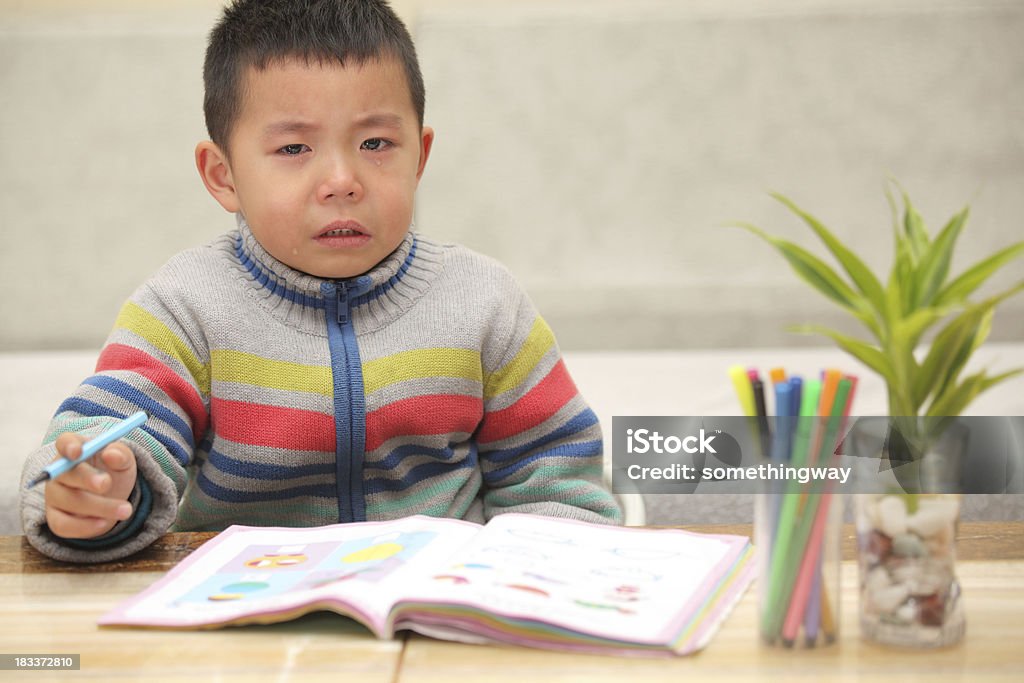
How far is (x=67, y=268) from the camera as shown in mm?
2090

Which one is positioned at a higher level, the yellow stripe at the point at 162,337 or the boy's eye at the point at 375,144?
the boy's eye at the point at 375,144

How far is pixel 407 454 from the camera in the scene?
1096 millimetres

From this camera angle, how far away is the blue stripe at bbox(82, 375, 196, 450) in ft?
3.15

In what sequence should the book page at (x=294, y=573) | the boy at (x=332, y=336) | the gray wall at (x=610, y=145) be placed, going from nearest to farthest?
the book page at (x=294, y=573) < the boy at (x=332, y=336) < the gray wall at (x=610, y=145)

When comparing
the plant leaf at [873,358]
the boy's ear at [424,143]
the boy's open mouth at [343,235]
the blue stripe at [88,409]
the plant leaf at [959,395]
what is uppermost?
the boy's ear at [424,143]

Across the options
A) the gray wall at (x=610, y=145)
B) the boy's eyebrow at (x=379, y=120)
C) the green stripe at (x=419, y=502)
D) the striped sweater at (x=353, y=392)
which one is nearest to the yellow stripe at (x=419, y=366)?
the striped sweater at (x=353, y=392)

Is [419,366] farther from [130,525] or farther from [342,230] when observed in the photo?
[130,525]

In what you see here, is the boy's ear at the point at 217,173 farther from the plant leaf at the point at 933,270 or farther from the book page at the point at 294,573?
the plant leaf at the point at 933,270

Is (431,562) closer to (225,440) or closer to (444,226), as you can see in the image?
(225,440)

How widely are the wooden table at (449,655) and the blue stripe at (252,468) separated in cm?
31

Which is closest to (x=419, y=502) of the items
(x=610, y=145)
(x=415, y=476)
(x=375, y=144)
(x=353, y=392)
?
(x=415, y=476)

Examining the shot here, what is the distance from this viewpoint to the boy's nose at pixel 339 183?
3.34 ft

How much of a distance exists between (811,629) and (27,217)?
1825 millimetres

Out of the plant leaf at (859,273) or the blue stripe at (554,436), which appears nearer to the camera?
the plant leaf at (859,273)
